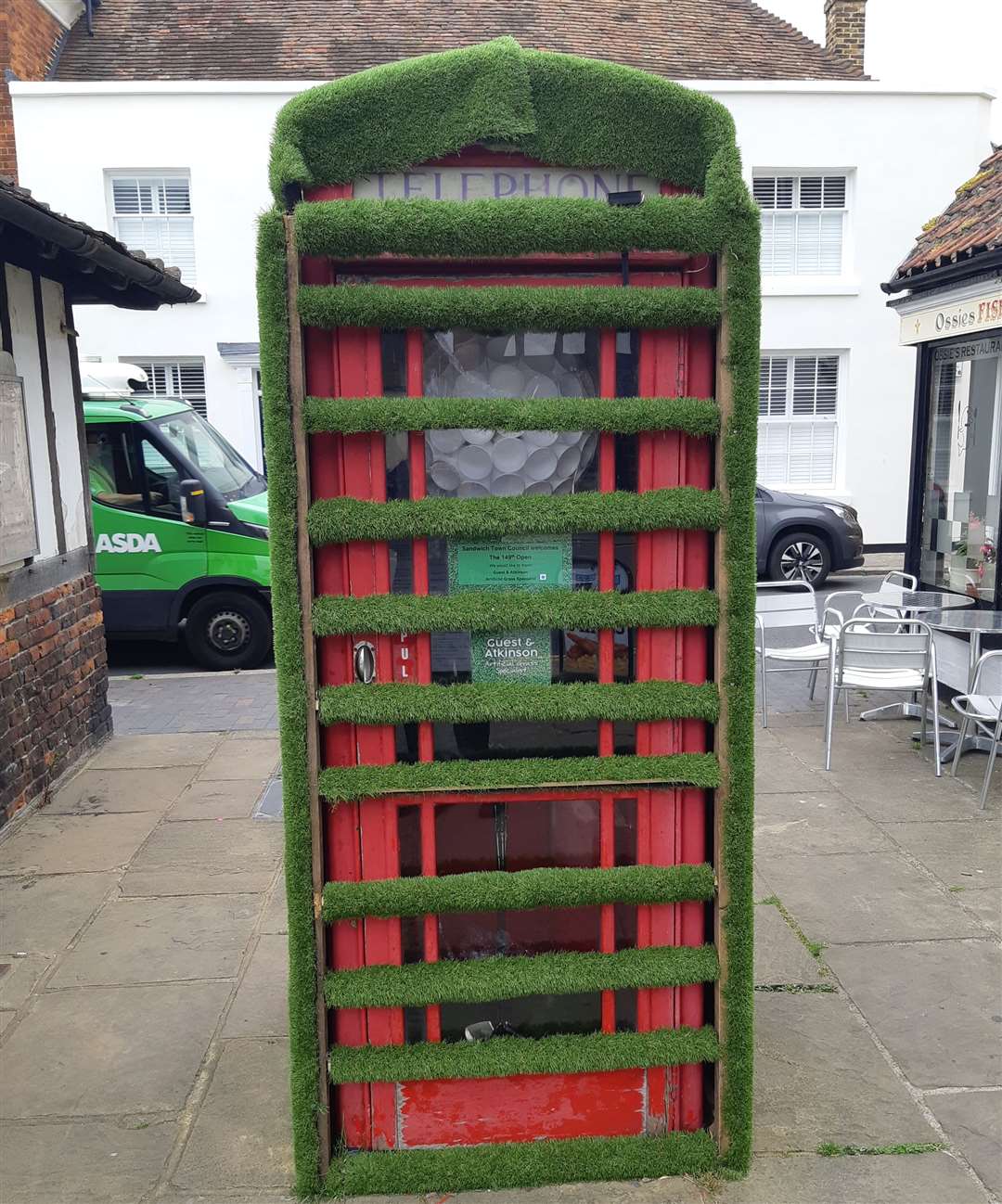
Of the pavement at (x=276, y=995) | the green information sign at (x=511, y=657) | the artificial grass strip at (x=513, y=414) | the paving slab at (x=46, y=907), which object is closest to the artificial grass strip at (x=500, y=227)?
the artificial grass strip at (x=513, y=414)

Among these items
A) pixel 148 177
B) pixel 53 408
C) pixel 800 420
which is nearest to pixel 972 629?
pixel 53 408

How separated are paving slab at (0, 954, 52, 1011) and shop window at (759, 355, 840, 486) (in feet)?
46.2

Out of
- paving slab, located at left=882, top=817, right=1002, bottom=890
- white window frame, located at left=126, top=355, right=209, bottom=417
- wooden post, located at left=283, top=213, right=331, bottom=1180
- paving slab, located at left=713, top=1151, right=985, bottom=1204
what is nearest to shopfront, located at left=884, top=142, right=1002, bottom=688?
paving slab, located at left=882, top=817, right=1002, bottom=890

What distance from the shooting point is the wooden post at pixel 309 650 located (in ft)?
8.52

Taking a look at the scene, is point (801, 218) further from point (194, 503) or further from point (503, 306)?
point (503, 306)

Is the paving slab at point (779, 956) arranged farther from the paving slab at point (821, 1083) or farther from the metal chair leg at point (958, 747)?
the metal chair leg at point (958, 747)

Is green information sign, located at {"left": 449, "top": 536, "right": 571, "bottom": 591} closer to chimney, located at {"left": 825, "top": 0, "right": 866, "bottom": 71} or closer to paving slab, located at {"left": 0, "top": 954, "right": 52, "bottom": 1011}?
paving slab, located at {"left": 0, "top": 954, "right": 52, "bottom": 1011}

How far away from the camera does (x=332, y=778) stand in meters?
2.79

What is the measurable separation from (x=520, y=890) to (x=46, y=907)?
3.04 meters

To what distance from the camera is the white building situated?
15273mm

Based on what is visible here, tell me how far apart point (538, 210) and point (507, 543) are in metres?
0.84

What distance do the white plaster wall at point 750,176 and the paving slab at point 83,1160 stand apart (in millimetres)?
13440

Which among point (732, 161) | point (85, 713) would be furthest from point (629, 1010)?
point (85, 713)

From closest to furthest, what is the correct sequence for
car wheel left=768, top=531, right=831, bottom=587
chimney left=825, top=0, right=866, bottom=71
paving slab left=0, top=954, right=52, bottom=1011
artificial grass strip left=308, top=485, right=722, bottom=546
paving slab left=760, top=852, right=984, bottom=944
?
artificial grass strip left=308, top=485, right=722, bottom=546 → paving slab left=0, top=954, right=52, bottom=1011 → paving slab left=760, top=852, right=984, bottom=944 → car wheel left=768, top=531, right=831, bottom=587 → chimney left=825, top=0, right=866, bottom=71
